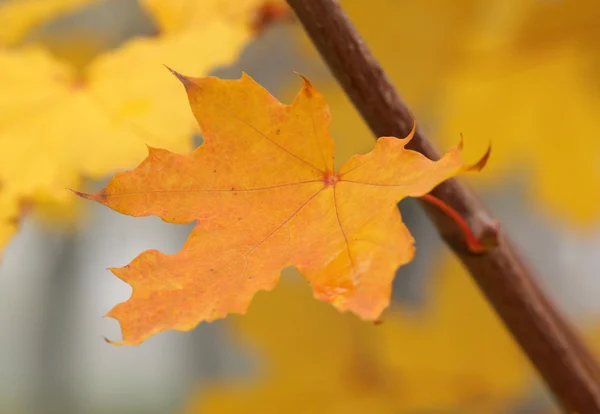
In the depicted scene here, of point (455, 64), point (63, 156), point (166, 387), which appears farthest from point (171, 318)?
point (166, 387)

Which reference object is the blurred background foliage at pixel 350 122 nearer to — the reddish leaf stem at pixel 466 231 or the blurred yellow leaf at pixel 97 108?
the blurred yellow leaf at pixel 97 108

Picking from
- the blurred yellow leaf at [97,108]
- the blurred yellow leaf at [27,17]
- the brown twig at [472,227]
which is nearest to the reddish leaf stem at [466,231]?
the brown twig at [472,227]

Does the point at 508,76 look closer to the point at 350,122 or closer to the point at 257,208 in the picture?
the point at 350,122

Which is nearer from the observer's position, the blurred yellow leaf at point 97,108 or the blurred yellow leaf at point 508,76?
the blurred yellow leaf at point 97,108

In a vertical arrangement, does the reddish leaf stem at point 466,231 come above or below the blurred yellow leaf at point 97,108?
below

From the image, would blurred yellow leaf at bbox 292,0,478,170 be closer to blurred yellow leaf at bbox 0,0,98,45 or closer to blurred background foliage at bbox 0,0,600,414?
blurred background foliage at bbox 0,0,600,414
